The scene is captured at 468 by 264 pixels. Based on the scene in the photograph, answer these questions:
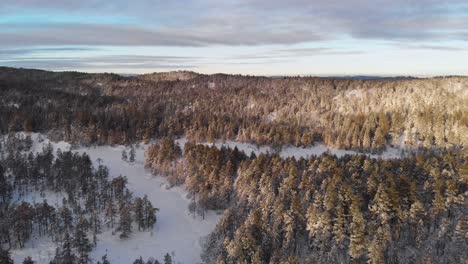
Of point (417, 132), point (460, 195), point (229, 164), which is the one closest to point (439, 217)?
point (460, 195)

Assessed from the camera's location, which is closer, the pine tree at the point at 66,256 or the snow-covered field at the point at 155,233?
the pine tree at the point at 66,256

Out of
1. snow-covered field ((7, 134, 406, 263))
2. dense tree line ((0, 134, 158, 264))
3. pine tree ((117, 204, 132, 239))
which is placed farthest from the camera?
pine tree ((117, 204, 132, 239))

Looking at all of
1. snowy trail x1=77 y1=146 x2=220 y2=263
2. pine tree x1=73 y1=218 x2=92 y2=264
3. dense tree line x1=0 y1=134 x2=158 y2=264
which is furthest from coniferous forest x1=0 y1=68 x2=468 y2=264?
snowy trail x1=77 y1=146 x2=220 y2=263

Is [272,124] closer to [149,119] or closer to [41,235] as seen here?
[149,119]

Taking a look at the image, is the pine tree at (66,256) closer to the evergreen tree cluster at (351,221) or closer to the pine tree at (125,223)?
the pine tree at (125,223)

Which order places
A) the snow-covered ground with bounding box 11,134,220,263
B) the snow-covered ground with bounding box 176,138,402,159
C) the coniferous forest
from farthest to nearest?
the snow-covered ground with bounding box 176,138,402,159, the snow-covered ground with bounding box 11,134,220,263, the coniferous forest

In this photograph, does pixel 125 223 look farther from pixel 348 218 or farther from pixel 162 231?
pixel 348 218

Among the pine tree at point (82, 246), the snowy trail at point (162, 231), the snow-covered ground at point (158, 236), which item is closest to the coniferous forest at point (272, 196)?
the pine tree at point (82, 246)

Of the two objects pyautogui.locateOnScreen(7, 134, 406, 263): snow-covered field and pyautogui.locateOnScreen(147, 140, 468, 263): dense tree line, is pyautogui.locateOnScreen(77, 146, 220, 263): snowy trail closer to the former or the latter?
pyautogui.locateOnScreen(7, 134, 406, 263): snow-covered field

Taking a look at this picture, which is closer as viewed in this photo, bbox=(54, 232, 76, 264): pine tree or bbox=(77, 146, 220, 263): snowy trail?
bbox=(54, 232, 76, 264): pine tree
